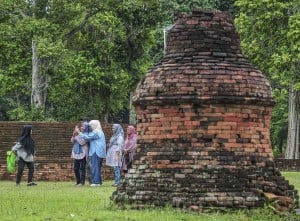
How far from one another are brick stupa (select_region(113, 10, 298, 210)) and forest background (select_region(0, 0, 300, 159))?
15.7 m

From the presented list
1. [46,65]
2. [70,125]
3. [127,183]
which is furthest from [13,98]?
[127,183]

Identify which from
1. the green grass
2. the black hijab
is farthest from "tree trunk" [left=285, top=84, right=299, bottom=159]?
the green grass

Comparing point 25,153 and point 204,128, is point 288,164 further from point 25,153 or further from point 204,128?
point 204,128

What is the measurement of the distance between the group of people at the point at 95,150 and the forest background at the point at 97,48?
9.97 meters

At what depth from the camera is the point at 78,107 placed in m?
38.1

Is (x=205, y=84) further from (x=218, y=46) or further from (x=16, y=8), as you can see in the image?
(x=16, y=8)

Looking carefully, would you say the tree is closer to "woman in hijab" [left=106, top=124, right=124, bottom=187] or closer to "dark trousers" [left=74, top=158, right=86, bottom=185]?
"woman in hijab" [left=106, top=124, right=124, bottom=187]

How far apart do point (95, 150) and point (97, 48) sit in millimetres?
17202

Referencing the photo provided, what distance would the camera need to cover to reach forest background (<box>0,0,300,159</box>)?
97.8 ft

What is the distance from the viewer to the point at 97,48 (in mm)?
35531

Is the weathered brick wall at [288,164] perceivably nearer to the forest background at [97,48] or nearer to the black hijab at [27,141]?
the forest background at [97,48]

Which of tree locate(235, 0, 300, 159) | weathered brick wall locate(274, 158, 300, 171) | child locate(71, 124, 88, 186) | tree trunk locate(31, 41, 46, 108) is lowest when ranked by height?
weathered brick wall locate(274, 158, 300, 171)

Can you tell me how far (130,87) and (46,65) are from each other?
5007mm

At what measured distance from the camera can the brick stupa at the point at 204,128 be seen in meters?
10.5
